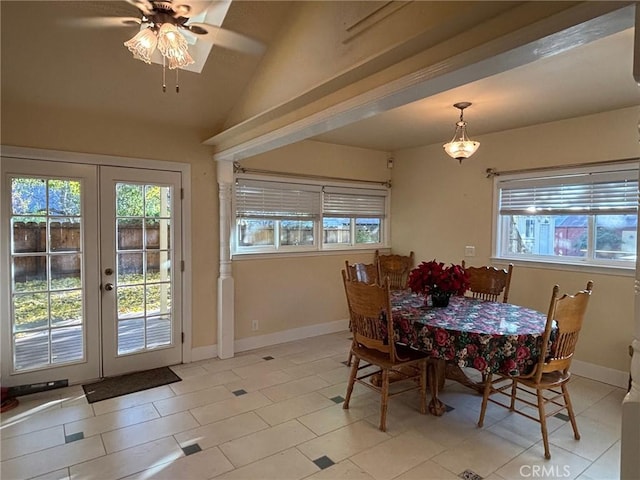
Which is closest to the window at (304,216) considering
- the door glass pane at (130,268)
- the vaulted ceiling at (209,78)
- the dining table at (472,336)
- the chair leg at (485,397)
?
the vaulted ceiling at (209,78)

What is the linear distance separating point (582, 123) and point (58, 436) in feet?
16.7


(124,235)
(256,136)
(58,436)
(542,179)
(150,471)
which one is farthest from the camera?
(542,179)

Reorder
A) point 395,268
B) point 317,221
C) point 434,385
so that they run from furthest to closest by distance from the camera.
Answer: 1. point 395,268
2. point 317,221
3. point 434,385

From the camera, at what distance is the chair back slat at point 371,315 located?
2.73 metres

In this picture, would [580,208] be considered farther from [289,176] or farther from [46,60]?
[46,60]

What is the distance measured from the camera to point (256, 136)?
3344 millimetres

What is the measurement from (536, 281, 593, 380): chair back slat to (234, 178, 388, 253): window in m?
3.03

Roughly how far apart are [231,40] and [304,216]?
240cm

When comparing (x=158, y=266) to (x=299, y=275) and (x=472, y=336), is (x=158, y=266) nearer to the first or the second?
(x=299, y=275)

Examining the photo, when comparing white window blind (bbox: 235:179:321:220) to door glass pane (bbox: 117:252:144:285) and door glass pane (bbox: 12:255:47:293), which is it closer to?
door glass pane (bbox: 117:252:144:285)

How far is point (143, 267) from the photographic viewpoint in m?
3.81

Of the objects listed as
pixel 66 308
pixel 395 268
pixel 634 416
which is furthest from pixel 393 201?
pixel 634 416

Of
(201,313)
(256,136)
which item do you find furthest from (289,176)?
(201,313)

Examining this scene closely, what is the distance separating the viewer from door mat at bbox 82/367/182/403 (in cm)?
330
